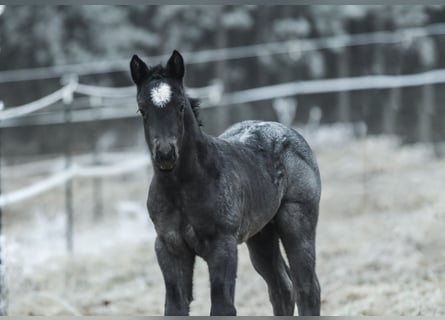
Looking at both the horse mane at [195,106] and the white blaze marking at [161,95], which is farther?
the horse mane at [195,106]

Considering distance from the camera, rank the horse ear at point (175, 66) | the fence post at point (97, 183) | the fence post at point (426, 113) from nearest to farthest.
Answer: the horse ear at point (175, 66)
the fence post at point (97, 183)
the fence post at point (426, 113)

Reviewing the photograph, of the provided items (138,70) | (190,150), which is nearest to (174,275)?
(190,150)

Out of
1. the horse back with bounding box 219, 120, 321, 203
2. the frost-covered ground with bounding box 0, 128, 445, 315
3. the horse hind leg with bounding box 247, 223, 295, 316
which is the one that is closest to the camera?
the horse back with bounding box 219, 120, 321, 203

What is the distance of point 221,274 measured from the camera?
3643 millimetres

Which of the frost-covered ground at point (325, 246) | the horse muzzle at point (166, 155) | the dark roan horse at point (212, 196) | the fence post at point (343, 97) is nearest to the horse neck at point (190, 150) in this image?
the dark roan horse at point (212, 196)

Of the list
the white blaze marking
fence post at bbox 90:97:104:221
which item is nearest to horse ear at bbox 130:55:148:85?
the white blaze marking

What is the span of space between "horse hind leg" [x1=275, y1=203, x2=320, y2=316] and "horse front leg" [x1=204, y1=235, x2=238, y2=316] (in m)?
0.71

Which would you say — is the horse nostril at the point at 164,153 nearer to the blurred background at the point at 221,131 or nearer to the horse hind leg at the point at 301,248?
the horse hind leg at the point at 301,248

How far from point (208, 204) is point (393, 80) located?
9864mm

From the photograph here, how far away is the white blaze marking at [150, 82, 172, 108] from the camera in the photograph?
346cm

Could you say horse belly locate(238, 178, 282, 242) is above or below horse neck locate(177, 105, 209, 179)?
below

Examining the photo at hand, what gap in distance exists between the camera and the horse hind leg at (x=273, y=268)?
14.9ft

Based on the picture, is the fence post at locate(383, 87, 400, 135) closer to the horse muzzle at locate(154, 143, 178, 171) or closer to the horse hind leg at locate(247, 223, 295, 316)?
the horse hind leg at locate(247, 223, 295, 316)

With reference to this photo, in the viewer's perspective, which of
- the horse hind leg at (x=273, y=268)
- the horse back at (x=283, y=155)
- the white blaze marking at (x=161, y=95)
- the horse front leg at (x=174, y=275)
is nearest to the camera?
the white blaze marking at (x=161, y=95)
